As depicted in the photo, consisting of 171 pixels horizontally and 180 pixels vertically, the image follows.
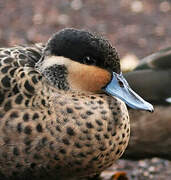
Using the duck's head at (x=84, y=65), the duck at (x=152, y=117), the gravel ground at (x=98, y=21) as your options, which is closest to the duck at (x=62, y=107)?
the duck's head at (x=84, y=65)

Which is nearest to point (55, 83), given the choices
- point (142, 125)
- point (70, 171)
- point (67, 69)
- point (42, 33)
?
point (67, 69)

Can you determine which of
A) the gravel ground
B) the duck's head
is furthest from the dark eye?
the gravel ground

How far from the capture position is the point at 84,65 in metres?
2.31

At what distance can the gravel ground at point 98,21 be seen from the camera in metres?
5.14

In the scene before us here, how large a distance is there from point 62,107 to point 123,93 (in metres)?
0.28

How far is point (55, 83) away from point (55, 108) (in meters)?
0.11

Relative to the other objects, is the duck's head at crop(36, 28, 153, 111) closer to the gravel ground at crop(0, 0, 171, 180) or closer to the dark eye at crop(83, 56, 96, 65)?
the dark eye at crop(83, 56, 96, 65)

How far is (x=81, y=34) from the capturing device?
2.29 meters

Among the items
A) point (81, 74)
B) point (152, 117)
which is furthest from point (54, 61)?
point (152, 117)

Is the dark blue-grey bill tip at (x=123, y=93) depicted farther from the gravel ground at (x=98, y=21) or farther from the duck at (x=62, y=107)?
the gravel ground at (x=98, y=21)

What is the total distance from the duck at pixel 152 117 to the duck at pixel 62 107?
0.82 meters

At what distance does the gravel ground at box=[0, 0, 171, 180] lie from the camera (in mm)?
5141

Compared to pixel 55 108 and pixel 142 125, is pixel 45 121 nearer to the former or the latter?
pixel 55 108

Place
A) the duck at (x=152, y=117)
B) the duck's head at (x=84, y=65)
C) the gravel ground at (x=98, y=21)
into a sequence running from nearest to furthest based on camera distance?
the duck's head at (x=84, y=65) → the duck at (x=152, y=117) → the gravel ground at (x=98, y=21)
